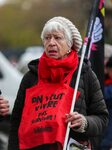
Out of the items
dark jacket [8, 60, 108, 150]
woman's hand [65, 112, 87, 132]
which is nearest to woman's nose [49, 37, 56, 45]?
dark jacket [8, 60, 108, 150]

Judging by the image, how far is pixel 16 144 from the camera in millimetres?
5285

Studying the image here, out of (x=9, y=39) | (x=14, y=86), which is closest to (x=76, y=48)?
(x=14, y=86)

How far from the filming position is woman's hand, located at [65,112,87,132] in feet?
15.9

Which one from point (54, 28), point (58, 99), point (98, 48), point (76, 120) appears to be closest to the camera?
point (76, 120)

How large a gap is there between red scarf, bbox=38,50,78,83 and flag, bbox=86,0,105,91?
3.42 ft

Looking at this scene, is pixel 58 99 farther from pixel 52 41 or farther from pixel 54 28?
pixel 54 28

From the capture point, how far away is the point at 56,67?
5074 mm

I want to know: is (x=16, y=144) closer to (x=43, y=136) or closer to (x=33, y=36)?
(x=43, y=136)

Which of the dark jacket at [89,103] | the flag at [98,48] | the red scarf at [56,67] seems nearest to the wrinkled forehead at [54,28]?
A: the red scarf at [56,67]

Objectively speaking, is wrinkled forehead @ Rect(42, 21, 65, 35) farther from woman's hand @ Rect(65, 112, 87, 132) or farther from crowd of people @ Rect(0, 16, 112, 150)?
woman's hand @ Rect(65, 112, 87, 132)

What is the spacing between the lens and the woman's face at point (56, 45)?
5129 millimetres

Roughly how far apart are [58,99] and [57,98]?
0.01m

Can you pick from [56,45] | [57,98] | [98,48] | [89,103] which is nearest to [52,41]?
[56,45]

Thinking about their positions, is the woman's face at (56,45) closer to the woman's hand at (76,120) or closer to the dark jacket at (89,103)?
the dark jacket at (89,103)
